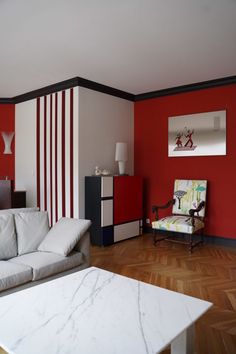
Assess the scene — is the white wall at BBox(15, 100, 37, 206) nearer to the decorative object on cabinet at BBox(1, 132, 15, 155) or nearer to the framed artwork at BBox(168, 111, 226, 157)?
the decorative object on cabinet at BBox(1, 132, 15, 155)

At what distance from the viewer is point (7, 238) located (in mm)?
2672

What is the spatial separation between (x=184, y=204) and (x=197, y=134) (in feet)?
3.92

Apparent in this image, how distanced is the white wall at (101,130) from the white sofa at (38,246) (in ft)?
5.58

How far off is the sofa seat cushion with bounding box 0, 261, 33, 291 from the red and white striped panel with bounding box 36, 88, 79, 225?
88.4 inches

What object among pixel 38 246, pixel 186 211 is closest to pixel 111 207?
pixel 186 211

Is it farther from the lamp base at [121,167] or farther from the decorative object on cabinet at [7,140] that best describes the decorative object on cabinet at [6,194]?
the lamp base at [121,167]

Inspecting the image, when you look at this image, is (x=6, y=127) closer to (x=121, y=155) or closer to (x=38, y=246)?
(x=121, y=155)

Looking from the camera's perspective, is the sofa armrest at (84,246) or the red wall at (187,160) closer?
the sofa armrest at (84,246)

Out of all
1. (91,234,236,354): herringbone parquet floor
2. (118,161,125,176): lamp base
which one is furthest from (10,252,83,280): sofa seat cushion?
(118,161,125,176): lamp base

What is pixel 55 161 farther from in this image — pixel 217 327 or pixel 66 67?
pixel 217 327

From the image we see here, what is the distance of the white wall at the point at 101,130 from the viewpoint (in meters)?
4.62

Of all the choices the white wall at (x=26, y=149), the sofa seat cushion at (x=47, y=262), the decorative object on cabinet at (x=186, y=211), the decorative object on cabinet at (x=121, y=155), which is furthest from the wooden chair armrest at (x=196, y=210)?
the white wall at (x=26, y=149)

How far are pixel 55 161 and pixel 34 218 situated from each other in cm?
212

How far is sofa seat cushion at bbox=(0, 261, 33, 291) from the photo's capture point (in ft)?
7.12
